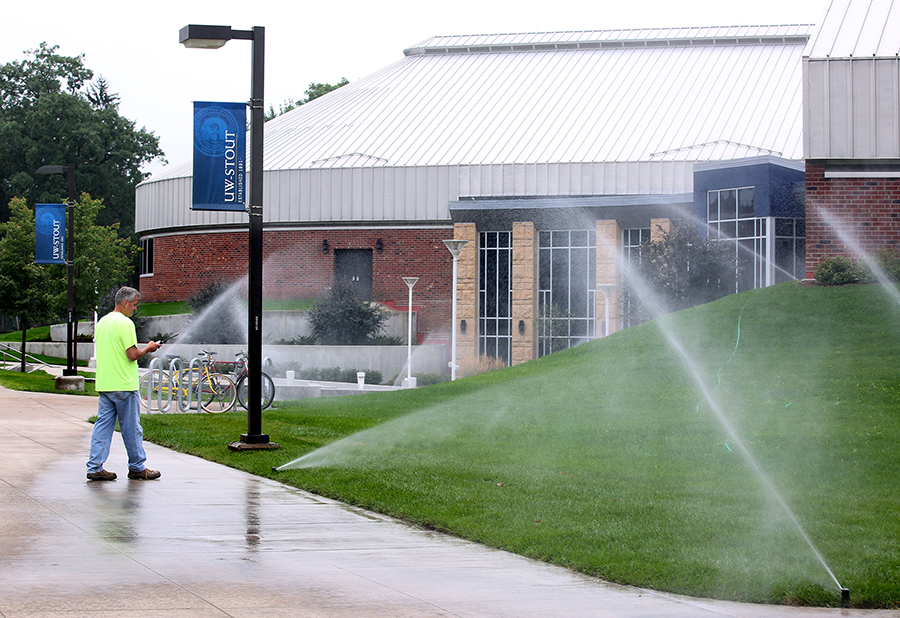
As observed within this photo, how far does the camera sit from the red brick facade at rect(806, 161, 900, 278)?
69.8 feet

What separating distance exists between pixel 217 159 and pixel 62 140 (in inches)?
2169

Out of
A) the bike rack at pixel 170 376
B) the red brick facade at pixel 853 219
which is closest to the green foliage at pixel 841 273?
the red brick facade at pixel 853 219

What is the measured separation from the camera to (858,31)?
23.0m

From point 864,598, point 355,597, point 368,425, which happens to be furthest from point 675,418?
point 355,597

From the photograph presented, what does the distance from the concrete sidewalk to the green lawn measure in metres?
0.44

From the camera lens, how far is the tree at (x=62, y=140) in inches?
2462

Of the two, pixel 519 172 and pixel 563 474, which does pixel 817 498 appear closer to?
pixel 563 474

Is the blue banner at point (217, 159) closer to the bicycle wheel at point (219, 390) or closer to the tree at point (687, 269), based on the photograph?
the bicycle wheel at point (219, 390)

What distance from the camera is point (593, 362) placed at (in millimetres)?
19234

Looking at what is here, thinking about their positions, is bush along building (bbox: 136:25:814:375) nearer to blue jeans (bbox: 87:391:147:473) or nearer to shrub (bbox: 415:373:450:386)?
shrub (bbox: 415:373:450:386)

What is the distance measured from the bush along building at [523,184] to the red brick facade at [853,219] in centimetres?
704

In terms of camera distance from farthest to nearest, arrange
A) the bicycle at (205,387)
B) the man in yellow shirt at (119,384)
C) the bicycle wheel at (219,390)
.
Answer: the bicycle wheel at (219,390)
the bicycle at (205,387)
the man in yellow shirt at (119,384)

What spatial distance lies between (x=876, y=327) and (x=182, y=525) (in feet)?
44.8

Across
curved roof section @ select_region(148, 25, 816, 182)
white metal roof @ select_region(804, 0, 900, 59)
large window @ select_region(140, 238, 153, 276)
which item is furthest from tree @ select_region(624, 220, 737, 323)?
large window @ select_region(140, 238, 153, 276)
